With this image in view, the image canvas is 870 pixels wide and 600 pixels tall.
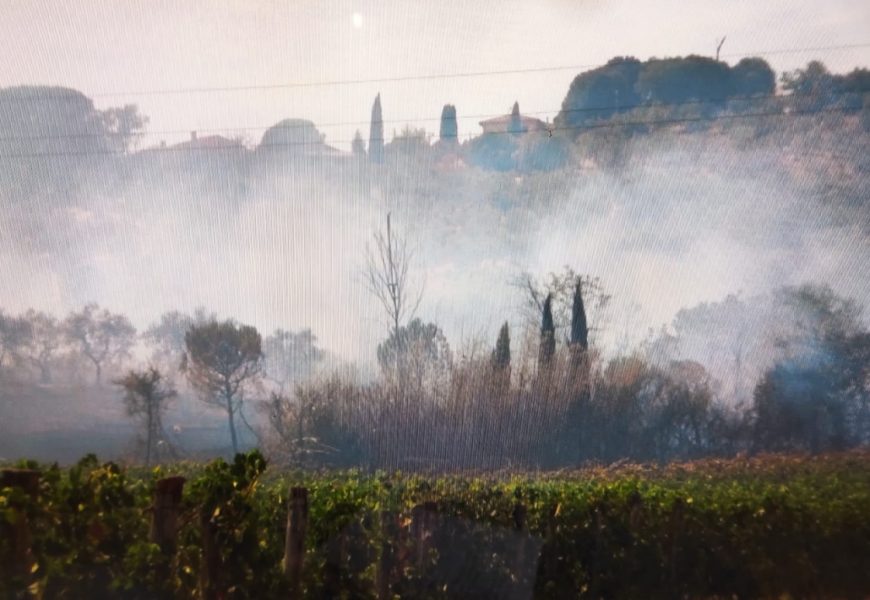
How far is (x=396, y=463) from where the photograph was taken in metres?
14.0

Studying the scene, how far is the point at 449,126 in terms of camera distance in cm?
1479

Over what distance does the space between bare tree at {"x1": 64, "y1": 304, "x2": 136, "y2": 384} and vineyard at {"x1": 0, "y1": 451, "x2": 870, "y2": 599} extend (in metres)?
2.19

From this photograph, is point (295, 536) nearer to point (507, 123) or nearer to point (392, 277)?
point (392, 277)

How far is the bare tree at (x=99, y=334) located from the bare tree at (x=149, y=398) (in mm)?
345

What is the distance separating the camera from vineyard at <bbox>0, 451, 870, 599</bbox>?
8.35 meters

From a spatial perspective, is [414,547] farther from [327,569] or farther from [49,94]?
[49,94]

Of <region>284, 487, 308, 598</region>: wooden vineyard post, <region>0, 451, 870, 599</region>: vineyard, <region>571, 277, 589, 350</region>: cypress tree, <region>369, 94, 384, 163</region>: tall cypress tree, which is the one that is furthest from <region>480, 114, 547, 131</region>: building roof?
<region>284, 487, 308, 598</region>: wooden vineyard post

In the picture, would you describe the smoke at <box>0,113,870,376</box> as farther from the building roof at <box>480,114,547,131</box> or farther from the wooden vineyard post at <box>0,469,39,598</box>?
the wooden vineyard post at <box>0,469,39,598</box>

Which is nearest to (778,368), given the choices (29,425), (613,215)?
(613,215)

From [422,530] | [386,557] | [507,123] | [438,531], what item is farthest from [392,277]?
[386,557]

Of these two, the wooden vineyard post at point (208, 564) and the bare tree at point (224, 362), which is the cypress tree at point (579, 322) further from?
the wooden vineyard post at point (208, 564)

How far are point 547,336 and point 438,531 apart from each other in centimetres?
486

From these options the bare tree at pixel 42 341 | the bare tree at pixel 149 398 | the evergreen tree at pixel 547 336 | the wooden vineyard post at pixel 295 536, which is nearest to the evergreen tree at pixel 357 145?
the evergreen tree at pixel 547 336

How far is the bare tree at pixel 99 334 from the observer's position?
570 inches
